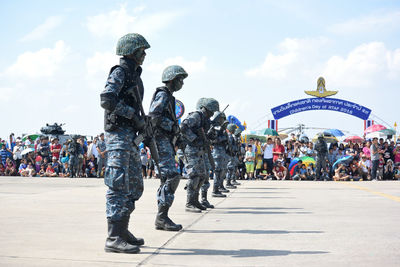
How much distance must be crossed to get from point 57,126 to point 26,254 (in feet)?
78.8

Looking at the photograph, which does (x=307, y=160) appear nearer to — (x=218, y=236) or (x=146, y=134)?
(x=218, y=236)

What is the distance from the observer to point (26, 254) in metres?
4.39

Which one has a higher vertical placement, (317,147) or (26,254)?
(317,147)

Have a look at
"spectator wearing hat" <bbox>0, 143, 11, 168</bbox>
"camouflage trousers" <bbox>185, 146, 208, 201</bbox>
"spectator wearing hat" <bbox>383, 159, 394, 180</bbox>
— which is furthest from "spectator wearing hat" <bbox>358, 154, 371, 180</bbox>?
"spectator wearing hat" <bbox>0, 143, 11, 168</bbox>

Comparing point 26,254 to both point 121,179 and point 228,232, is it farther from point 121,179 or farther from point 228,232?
point 228,232

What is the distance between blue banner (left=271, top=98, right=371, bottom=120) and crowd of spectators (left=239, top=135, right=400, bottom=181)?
399 inches

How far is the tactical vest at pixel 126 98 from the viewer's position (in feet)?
15.3

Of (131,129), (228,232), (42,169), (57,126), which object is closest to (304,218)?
(228,232)

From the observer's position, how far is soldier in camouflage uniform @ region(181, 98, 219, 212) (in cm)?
782

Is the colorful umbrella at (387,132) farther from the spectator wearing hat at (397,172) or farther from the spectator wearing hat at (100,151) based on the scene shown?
the spectator wearing hat at (100,151)

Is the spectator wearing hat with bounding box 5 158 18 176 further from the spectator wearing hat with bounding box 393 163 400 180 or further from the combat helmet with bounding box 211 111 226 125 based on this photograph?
the spectator wearing hat with bounding box 393 163 400 180

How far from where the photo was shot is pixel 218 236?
18.4 feet

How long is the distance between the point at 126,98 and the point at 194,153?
10.5ft

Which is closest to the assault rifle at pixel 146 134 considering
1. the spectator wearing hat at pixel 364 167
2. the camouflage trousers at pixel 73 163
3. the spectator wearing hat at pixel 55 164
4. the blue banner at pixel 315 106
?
the camouflage trousers at pixel 73 163
